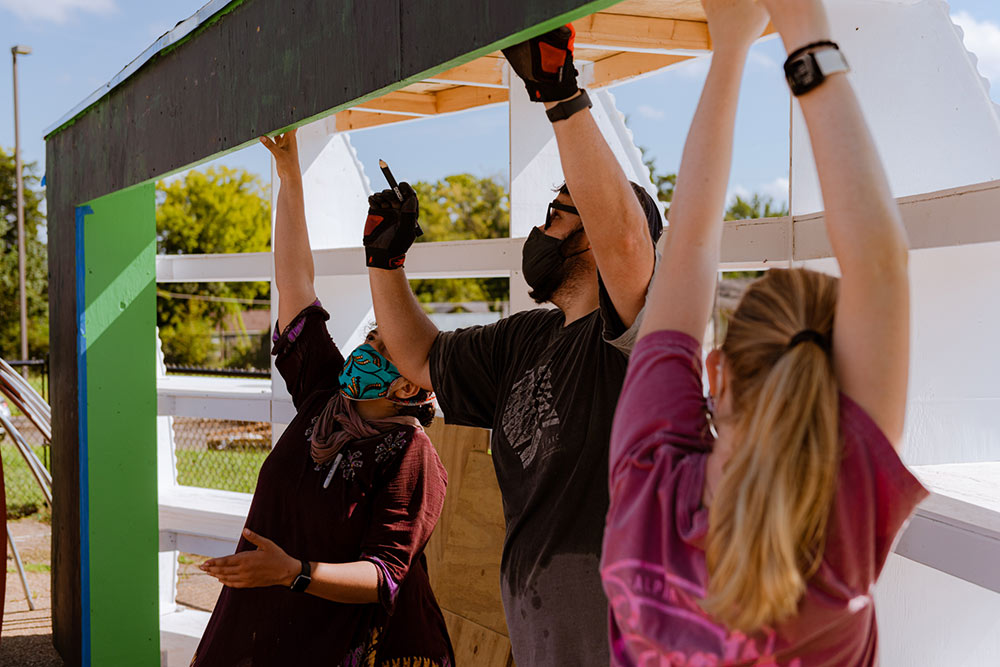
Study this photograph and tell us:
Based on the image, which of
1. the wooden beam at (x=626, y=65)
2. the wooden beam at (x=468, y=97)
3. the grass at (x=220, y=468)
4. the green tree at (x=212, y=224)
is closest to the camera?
the wooden beam at (x=626, y=65)

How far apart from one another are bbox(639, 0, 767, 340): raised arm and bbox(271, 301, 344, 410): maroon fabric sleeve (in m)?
1.74

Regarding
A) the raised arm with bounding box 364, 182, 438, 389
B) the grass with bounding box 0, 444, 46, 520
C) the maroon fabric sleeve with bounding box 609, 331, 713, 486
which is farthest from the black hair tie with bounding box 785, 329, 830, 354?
the grass with bounding box 0, 444, 46, 520

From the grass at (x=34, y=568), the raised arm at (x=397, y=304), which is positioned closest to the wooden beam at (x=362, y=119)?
the raised arm at (x=397, y=304)

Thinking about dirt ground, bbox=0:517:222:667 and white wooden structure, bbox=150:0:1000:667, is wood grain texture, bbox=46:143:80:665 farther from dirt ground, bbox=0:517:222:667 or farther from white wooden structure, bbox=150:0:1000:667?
white wooden structure, bbox=150:0:1000:667

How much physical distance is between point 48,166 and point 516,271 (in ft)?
7.89

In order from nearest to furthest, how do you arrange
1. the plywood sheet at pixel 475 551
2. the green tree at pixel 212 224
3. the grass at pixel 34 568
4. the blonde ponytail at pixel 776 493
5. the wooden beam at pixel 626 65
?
the blonde ponytail at pixel 776 493 < the plywood sheet at pixel 475 551 < the wooden beam at pixel 626 65 < the grass at pixel 34 568 < the green tree at pixel 212 224

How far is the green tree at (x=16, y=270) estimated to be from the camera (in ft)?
90.1

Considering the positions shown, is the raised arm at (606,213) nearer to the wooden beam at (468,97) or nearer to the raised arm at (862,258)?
the raised arm at (862,258)

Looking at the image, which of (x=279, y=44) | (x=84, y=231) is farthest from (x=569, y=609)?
(x=84, y=231)

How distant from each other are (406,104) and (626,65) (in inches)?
65.4

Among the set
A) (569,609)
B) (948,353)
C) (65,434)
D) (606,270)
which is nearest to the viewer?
(606,270)

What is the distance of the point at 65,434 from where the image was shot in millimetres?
4312

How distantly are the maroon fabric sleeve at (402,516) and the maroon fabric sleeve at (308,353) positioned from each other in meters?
0.46

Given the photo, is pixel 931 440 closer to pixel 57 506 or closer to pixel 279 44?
pixel 279 44
